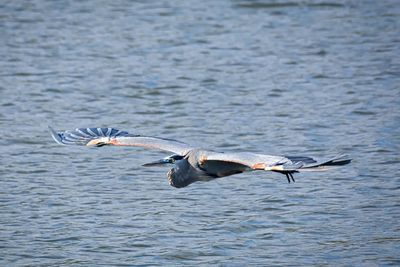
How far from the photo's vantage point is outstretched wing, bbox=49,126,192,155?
8945mm

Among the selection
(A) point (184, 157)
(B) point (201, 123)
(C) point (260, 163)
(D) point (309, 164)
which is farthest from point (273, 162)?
(B) point (201, 123)

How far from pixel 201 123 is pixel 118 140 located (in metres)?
3.67

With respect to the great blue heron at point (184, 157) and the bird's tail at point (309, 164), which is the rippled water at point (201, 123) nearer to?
the great blue heron at point (184, 157)

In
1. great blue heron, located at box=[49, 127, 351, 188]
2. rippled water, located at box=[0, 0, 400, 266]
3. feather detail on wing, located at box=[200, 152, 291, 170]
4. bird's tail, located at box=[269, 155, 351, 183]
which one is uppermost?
bird's tail, located at box=[269, 155, 351, 183]

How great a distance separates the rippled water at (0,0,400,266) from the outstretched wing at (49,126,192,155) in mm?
737

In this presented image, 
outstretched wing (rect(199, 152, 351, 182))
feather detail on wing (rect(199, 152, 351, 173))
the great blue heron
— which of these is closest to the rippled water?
the great blue heron

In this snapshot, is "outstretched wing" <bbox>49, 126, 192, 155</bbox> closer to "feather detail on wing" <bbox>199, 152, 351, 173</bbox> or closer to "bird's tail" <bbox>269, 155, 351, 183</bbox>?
"feather detail on wing" <bbox>199, 152, 351, 173</bbox>

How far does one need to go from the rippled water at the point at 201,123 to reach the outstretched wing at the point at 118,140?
2.42 ft

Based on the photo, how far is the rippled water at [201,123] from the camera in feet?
29.7

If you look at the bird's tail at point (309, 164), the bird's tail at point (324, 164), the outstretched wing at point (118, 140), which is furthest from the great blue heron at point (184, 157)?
the bird's tail at point (324, 164)

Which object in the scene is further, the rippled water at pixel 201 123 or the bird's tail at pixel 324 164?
the rippled water at pixel 201 123

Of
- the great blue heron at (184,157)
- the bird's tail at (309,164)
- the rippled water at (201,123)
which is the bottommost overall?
the rippled water at (201,123)

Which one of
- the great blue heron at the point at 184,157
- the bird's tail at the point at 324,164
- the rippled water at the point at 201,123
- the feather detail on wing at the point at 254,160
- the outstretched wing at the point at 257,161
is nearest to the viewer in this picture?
the bird's tail at the point at 324,164

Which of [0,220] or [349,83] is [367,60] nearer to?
[349,83]
